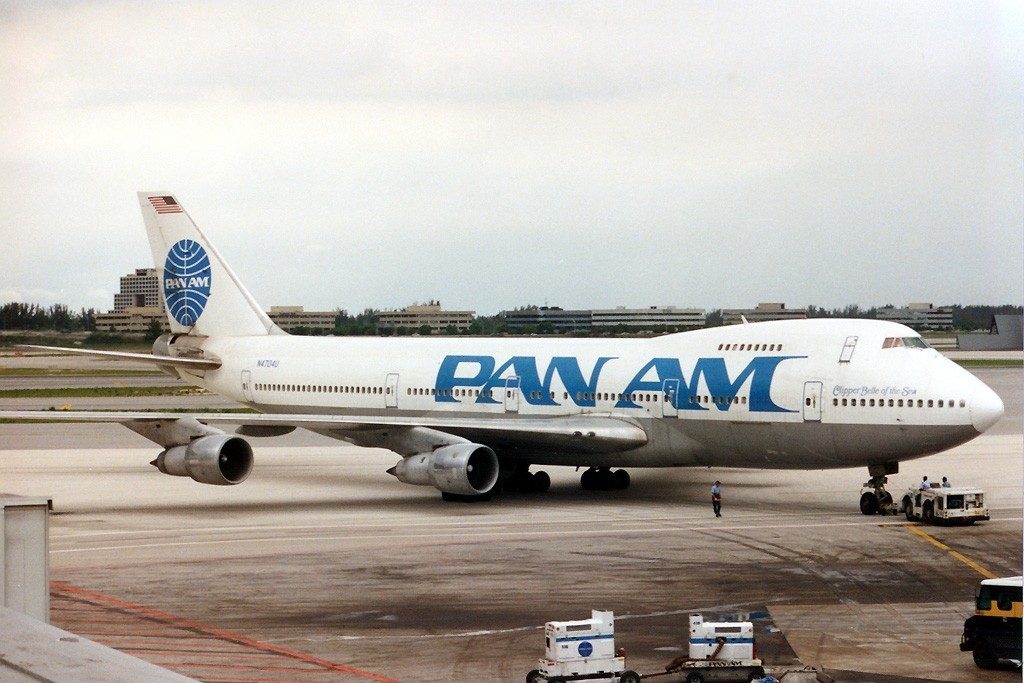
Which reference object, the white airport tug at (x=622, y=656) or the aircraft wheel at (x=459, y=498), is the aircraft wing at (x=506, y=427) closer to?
the aircraft wheel at (x=459, y=498)

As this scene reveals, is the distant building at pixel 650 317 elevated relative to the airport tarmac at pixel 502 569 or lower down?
elevated

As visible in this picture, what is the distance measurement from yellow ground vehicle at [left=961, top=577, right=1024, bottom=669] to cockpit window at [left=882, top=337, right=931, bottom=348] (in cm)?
1373

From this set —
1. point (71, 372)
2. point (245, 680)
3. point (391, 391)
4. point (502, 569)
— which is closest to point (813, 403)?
point (502, 569)

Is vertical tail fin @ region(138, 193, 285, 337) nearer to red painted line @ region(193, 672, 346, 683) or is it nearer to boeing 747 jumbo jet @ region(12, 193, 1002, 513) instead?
boeing 747 jumbo jet @ region(12, 193, 1002, 513)

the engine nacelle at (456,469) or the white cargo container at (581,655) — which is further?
the engine nacelle at (456,469)

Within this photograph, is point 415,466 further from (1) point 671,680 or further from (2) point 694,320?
(2) point 694,320

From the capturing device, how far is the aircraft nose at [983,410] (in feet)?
103

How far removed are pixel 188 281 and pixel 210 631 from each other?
27.3 m

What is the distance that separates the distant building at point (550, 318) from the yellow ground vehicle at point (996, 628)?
152 ft

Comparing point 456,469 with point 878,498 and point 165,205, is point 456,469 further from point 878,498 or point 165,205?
point 165,205

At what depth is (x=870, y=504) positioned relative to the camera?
3353cm

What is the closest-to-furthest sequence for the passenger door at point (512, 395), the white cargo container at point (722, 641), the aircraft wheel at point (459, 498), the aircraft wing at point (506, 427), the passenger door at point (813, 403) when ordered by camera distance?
the white cargo container at point (722, 641), the passenger door at point (813, 403), the aircraft wing at point (506, 427), the aircraft wheel at point (459, 498), the passenger door at point (512, 395)

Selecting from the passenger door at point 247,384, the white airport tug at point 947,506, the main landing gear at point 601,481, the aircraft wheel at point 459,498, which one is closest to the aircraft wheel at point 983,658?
the white airport tug at point 947,506

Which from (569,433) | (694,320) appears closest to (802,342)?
(569,433)
